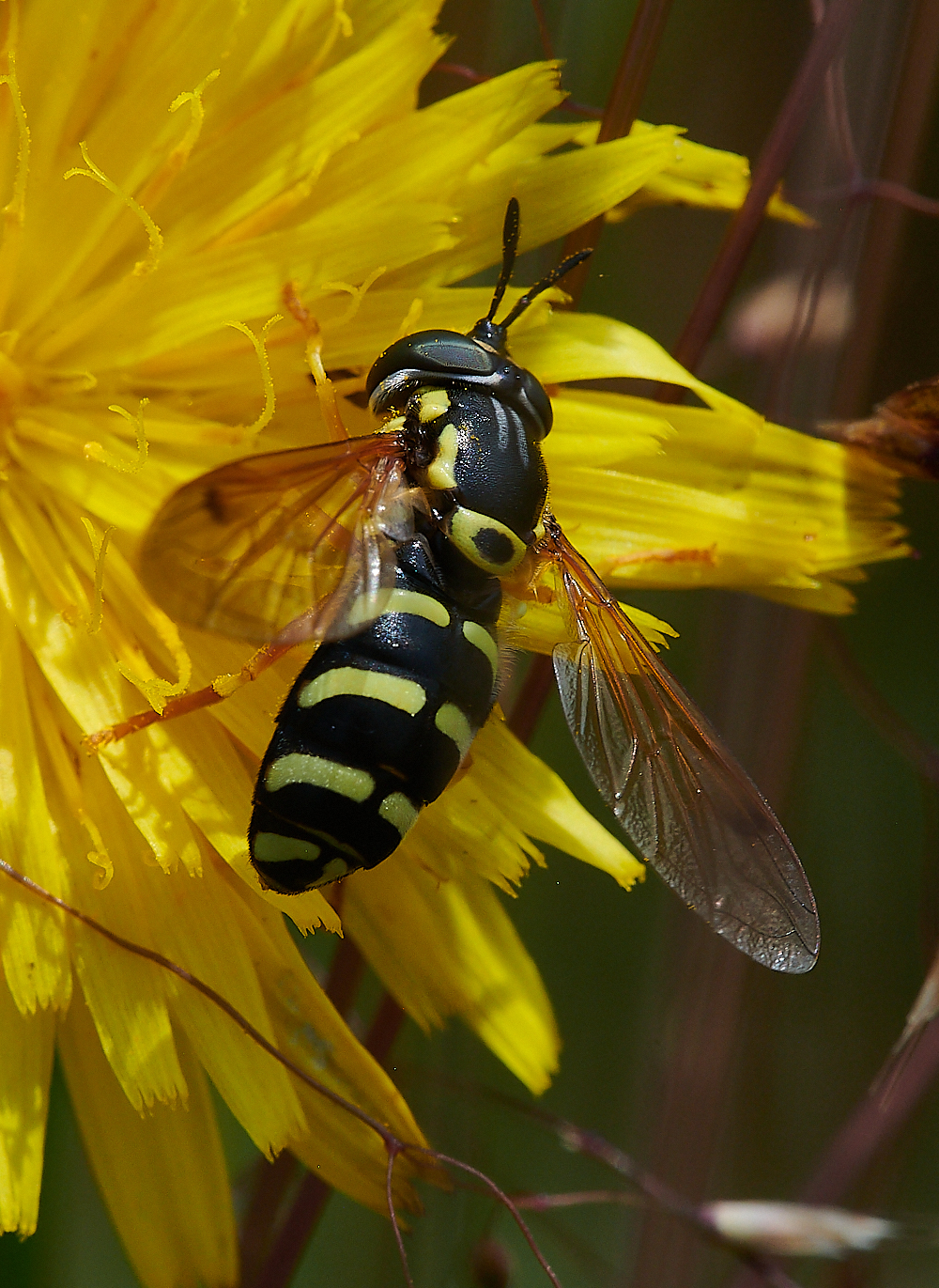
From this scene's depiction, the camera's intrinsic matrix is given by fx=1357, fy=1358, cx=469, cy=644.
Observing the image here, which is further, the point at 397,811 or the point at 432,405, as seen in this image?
the point at 432,405

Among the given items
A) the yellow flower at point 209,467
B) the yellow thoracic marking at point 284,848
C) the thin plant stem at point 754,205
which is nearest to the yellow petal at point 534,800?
the yellow flower at point 209,467

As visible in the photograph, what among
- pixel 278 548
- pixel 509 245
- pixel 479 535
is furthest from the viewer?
pixel 509 245

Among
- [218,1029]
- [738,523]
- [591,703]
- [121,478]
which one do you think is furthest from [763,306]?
[218,1029]

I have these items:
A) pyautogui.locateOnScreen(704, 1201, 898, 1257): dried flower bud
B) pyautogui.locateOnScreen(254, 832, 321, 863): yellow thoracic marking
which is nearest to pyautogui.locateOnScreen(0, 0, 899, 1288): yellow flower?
pyautogui.locateOnScreen(254, 832, 321, 863): yellow thoracic marking

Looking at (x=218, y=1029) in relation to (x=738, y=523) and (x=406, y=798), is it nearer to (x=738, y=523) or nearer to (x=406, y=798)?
(x=406, y=798)

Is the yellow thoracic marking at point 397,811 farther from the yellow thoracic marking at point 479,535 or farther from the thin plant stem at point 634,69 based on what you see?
the thin plant stem at point 634,69

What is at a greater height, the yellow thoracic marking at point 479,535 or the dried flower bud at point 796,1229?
the yellow thoracic marking at point 479,535

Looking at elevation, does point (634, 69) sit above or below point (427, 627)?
above

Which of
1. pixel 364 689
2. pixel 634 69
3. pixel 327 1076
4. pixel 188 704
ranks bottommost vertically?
pixel 327 1076

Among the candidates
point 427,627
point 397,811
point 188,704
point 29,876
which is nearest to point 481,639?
point 427,627

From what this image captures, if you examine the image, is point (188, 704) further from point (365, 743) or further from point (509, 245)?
point (509, 245)
